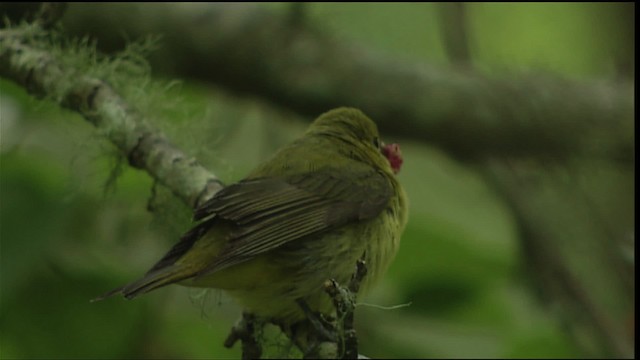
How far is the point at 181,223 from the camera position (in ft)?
11.8

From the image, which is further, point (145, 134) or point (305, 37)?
point (305, 37)

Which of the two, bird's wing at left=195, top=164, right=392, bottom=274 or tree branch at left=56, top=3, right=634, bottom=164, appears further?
tree branch at left=56, top=3, right=634, bottom=164

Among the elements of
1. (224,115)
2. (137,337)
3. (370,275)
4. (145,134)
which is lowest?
(137,337)

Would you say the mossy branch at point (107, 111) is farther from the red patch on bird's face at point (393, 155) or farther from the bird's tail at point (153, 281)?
the red patch on bird's face at point (393, 155)

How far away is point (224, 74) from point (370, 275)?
5.30ft

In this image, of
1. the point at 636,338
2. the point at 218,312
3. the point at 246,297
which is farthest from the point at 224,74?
the point at 636,338

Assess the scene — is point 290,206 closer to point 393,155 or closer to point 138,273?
point 138,273

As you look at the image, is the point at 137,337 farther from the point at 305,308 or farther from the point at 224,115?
the point at 224,115

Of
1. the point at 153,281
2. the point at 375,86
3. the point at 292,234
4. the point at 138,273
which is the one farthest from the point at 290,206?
the point at 375,86

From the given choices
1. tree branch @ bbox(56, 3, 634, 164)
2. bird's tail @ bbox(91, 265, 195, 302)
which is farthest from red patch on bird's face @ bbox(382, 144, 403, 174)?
bird's tail @ bbox(91, 265, 195, 302)

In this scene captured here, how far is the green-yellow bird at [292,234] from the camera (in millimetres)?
3201

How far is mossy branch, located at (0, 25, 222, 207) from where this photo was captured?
10.8 feet

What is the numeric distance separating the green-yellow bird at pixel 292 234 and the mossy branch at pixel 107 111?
0.12m

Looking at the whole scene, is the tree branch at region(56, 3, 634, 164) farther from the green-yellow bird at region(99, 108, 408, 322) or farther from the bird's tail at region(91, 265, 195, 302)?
the bird's tail at region(91, 265, 195, 302)
